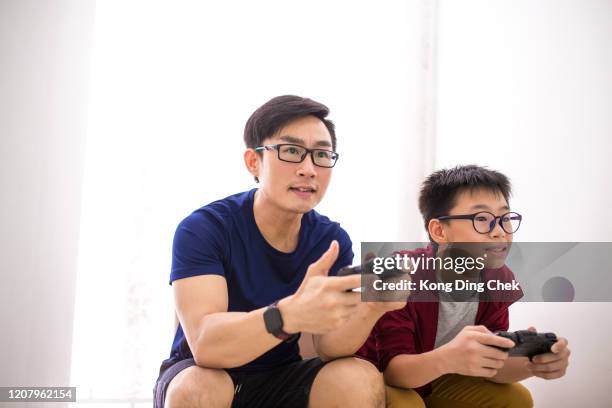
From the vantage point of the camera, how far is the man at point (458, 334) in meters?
1.26

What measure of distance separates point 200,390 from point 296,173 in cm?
65

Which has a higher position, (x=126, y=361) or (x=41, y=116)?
(x=41, y=116)

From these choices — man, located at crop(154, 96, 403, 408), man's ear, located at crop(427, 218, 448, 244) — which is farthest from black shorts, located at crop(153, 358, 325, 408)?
Result: man's ear, located at crop(427, 218, 448, 244)

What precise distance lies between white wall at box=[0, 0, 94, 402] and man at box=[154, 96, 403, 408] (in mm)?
949

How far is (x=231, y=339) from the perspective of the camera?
1.15m

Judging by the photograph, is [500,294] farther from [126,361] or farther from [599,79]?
[126,361]

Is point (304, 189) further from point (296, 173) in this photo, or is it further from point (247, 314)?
point (247, 314)

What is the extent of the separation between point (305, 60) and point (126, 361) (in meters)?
1.74

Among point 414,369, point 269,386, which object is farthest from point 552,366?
point 269,386

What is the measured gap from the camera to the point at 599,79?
1.68 meters

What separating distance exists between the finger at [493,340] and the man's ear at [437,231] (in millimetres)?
447

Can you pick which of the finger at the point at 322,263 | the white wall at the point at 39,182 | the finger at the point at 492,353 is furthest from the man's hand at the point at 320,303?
the white wall at the point at 39,182

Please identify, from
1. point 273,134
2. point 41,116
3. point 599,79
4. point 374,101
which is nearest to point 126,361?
point 41,116

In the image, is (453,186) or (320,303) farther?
(453,186)
